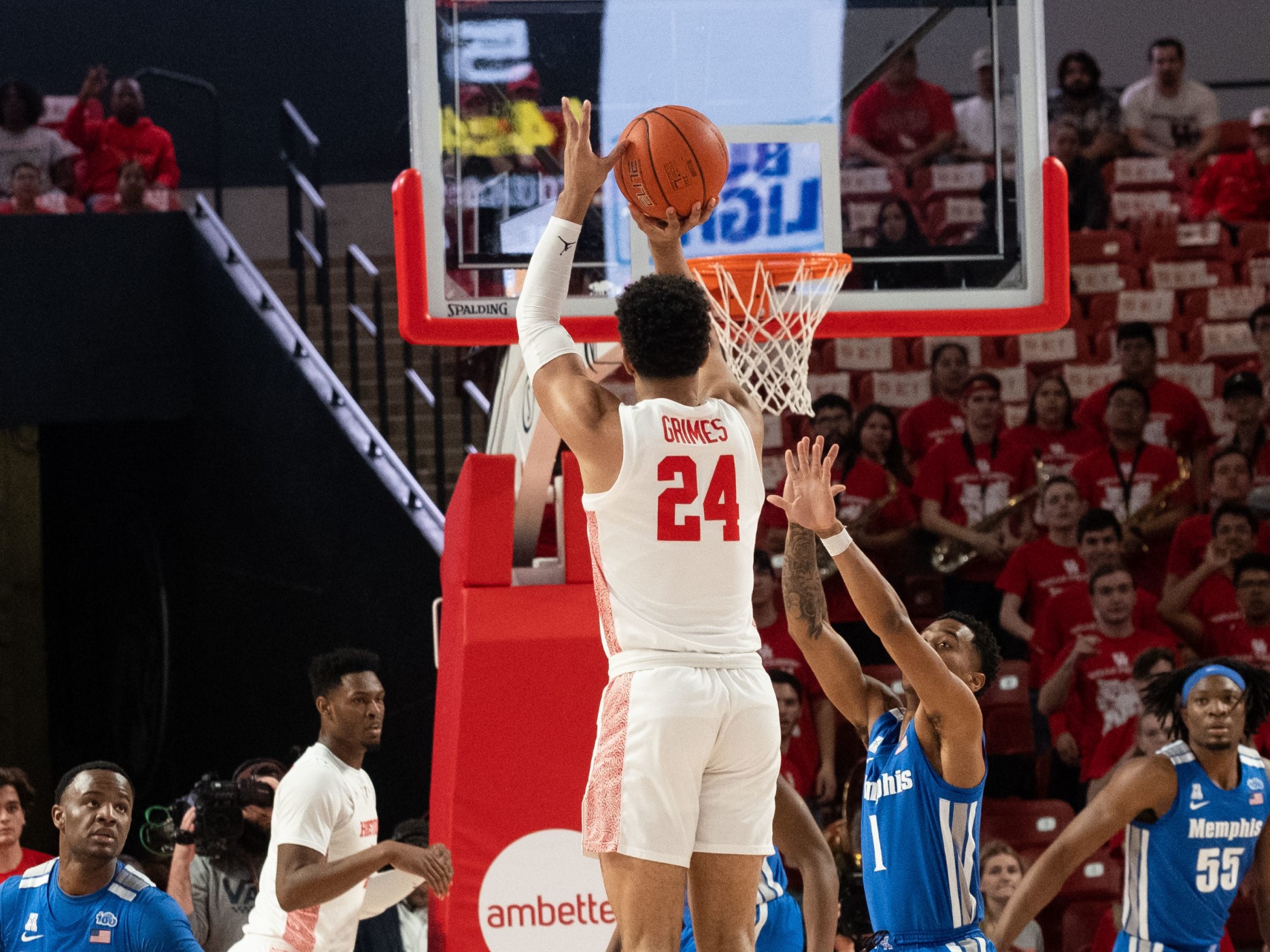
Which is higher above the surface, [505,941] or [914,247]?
[914,247]

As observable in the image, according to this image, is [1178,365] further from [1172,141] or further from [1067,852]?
[1067,852]

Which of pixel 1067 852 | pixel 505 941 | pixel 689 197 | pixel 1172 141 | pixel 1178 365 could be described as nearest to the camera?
pixel 689 197

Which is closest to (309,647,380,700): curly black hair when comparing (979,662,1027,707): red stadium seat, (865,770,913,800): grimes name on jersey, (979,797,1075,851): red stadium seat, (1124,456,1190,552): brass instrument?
(865,770,913,800): grimes name on jersey

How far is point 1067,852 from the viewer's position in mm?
4930

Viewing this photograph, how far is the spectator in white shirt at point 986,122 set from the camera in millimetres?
5809

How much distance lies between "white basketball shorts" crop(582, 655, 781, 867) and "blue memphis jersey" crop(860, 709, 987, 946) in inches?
30.1

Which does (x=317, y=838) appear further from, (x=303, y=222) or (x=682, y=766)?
(x=303, y=222)

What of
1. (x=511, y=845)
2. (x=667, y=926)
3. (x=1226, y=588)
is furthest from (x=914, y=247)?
(x=1226, y=588)

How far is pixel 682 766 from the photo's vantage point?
11.6 ft

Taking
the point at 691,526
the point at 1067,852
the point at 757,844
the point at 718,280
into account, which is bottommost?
the point at 1067,852

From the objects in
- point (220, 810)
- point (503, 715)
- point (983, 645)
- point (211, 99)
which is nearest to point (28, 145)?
point (211, 99)

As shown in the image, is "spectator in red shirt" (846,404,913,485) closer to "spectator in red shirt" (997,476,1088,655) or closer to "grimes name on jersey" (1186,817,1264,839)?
"spectator in red shirt" (997,476,1088,655)

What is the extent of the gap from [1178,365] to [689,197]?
7.15 meters

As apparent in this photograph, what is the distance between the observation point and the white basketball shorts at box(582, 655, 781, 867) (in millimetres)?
3516
